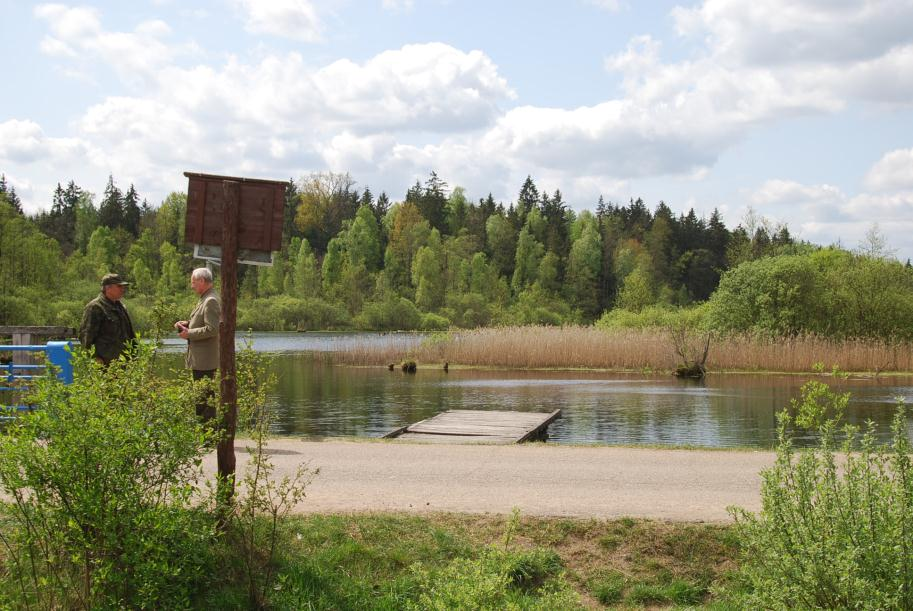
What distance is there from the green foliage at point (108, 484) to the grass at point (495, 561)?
28.8 inches

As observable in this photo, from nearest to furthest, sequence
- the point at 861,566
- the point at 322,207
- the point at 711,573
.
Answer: the point at 861,566 < the point at 711,573 < the point at 322,207

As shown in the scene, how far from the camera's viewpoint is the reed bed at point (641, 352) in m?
34.2

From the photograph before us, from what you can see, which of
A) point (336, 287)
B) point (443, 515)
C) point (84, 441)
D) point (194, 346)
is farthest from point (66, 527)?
point (336, 287)

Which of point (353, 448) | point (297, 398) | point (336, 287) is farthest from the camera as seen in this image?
point (336, 287)

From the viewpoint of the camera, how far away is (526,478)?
9.80 m

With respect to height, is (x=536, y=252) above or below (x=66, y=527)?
above

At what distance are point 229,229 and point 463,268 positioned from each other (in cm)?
9527

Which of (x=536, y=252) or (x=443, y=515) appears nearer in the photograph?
(x=443, y=515)

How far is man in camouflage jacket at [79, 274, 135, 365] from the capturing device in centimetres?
1034

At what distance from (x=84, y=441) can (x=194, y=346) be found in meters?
4.43

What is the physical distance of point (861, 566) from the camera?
5.36 metres

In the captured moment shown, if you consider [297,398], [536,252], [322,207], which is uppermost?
[322,207]

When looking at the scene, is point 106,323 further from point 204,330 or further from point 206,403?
point 206,403

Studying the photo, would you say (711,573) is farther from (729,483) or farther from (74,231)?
(74,231)
